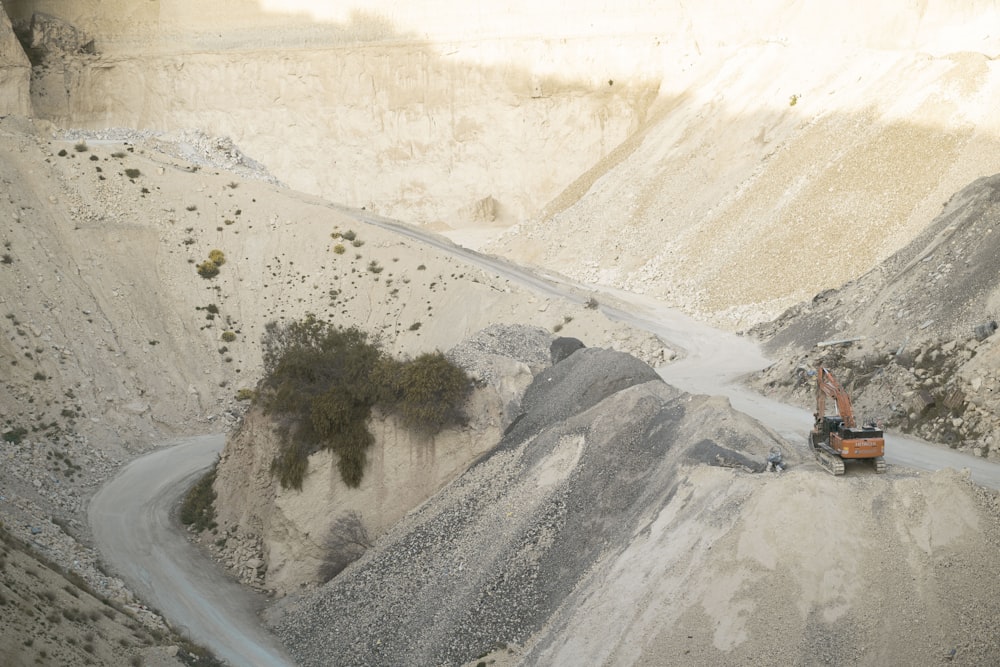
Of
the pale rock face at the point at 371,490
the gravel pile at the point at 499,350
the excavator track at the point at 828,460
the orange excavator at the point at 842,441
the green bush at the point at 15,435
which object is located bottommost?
the green bush at the point at 15,435

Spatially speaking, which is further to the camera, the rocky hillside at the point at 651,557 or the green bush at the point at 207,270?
the green bush at the point at 207,270

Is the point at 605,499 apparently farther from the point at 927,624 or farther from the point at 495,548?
the point at 927,624

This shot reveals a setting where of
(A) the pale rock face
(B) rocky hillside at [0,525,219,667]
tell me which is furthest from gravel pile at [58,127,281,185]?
(B) rocky hillside at [0,525,219,667]

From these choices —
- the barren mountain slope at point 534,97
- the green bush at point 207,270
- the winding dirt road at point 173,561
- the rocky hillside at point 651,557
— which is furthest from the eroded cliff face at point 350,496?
the barren mountain slope at point 534,97

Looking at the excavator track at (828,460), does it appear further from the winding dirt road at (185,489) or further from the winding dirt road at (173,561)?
the winding dirt road at (173,561)

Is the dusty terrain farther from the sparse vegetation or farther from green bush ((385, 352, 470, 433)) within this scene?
green bush ((385, 352, 470, 433))

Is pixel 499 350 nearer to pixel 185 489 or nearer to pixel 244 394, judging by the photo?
pixel 185 489

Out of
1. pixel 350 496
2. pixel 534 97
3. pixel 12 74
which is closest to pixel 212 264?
pixel 350 496

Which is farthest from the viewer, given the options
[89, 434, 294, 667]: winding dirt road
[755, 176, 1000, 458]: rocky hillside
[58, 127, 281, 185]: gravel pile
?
[58, 127, 281, 185]: gravel pile
